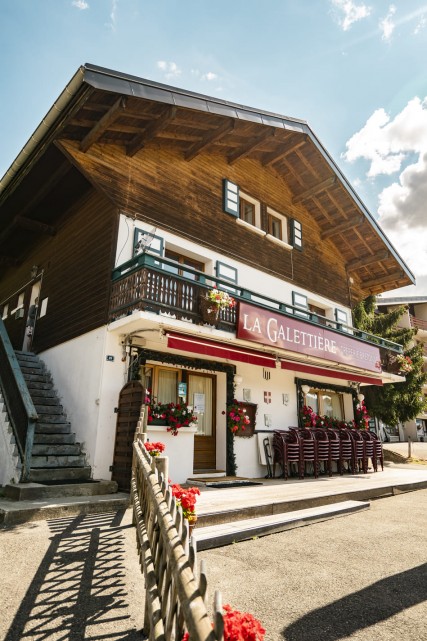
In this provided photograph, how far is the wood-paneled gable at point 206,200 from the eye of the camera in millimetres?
9703

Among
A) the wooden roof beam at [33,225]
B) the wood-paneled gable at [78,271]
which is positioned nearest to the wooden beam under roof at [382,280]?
the wood-paneled gable at [78,271]

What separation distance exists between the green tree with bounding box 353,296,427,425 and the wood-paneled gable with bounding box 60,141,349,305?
3.42 meters

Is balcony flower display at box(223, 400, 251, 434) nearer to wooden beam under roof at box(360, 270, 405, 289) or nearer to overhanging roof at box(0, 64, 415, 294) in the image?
overhanging roof at box(0, 64, 415, 294)

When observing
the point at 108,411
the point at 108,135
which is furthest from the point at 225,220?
the point at 108,411

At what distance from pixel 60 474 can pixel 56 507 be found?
6.26ft

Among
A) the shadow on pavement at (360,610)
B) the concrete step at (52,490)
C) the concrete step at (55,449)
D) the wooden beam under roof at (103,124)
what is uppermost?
the wooden beam under roof at (103,124)

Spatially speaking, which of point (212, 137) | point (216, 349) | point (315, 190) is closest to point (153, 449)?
point (216, 349)

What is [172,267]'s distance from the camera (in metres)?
9.99

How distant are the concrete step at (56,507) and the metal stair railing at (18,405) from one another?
110 cm

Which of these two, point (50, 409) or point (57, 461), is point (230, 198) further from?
point (57, 461)

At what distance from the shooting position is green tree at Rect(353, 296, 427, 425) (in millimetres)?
16984

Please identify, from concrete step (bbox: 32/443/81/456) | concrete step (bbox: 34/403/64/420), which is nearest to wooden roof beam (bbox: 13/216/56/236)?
concrete step (bbox: 34/403/64/420)

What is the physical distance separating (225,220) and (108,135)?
3991 mm

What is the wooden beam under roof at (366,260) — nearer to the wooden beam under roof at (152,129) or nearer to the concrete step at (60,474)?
the wooden beam under roof at (152,129)
